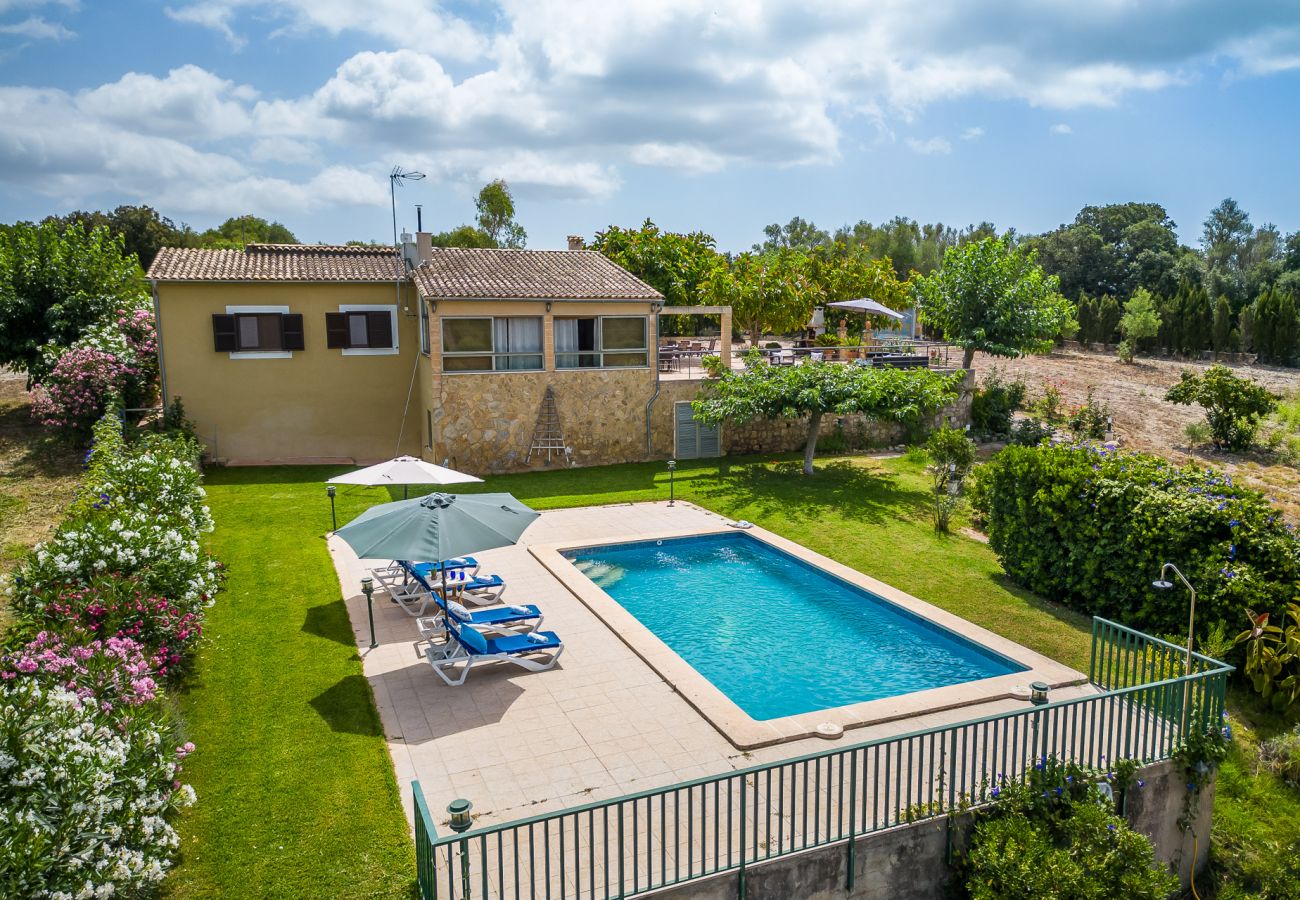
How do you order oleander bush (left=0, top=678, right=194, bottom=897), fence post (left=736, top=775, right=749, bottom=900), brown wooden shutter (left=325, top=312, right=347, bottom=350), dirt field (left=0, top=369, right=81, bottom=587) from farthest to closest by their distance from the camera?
brown wooden shutter (left=325, top=312, right=347, bottom=350), dirt field (left=0, top=369, right=81, bottom=587), fence post (left=736, top=775, right=749, bottom=900), oleander bush (left=0, top=678, right=194, bottom=897)

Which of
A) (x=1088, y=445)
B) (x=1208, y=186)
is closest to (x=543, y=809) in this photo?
(x=1088, y=445)

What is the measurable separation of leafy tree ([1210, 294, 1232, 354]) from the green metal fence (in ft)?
164

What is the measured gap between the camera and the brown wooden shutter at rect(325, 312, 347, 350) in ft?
81.6

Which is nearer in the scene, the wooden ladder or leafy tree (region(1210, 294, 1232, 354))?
the wooden ladder

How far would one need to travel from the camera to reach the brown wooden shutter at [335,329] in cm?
2488

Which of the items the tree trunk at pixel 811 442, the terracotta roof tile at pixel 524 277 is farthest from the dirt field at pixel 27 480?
the tree trunk at pixel 811 442

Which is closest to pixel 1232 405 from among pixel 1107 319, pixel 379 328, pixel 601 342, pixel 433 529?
pixel 601 342

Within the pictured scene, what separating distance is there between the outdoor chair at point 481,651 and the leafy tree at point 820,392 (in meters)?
12.8

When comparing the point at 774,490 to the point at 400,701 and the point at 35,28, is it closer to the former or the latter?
the point at 400,701

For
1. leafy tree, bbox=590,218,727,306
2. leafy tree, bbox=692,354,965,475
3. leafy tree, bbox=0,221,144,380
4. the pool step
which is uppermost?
leafy tree, bbox=590,218,727,306

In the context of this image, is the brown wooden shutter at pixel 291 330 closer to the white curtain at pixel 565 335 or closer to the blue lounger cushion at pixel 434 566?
the white curtain at pixel 565 335

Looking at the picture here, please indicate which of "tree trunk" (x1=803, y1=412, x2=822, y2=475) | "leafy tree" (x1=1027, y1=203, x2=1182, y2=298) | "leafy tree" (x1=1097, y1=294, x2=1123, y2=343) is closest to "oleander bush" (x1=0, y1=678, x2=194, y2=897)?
"tree trunk" (x1=803, y1=412, x2=822, y2=475)

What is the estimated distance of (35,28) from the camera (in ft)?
72.2

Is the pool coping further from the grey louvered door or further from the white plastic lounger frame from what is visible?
the grey louvered door
